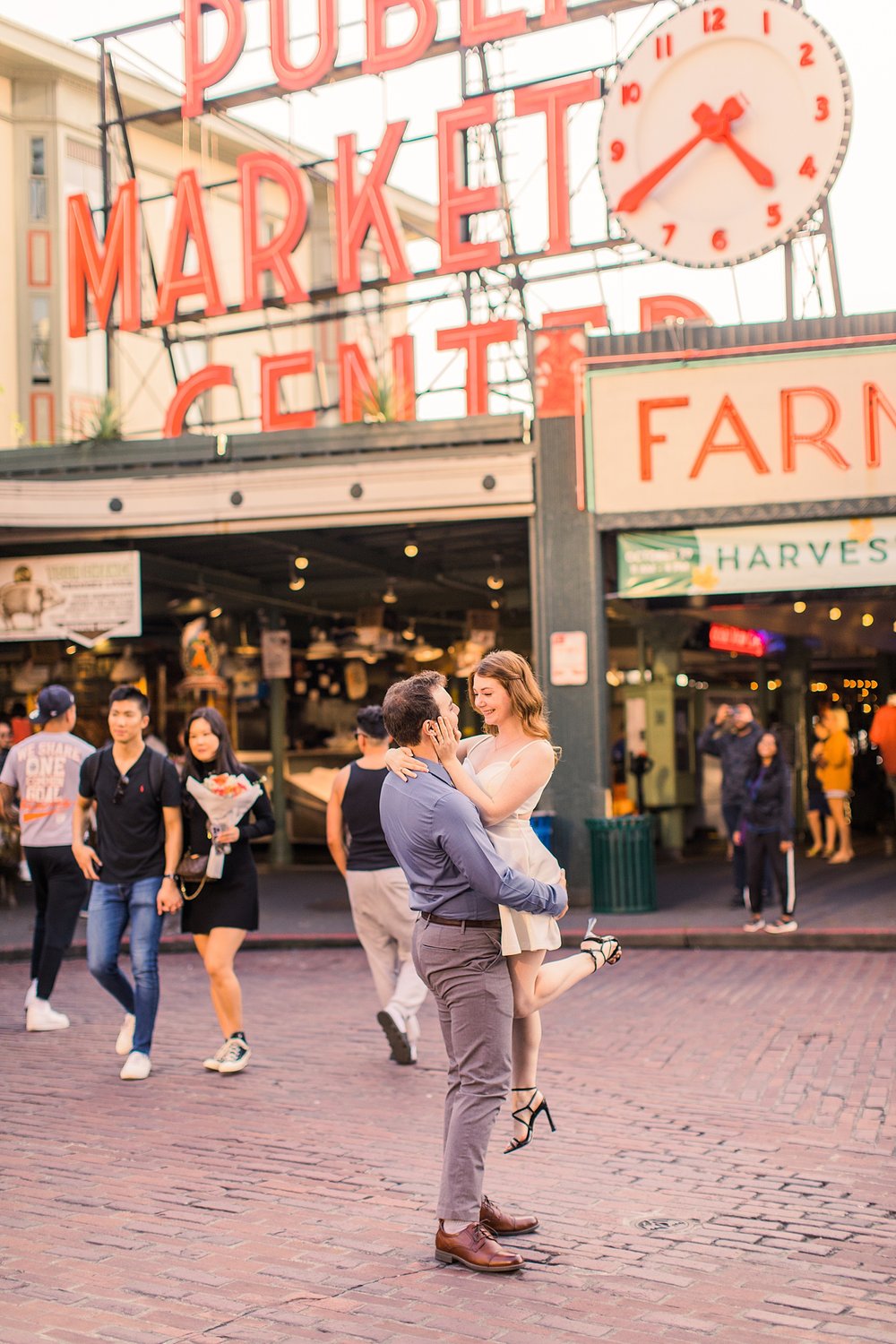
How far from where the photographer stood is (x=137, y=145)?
1264 inches

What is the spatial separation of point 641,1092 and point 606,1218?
1.92 meters

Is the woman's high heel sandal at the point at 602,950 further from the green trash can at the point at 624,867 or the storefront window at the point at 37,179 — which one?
the storefront window at the point at 37,179

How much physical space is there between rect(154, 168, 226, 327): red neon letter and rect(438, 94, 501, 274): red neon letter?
120 inches

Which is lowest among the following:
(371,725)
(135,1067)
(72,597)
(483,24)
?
(135,1067)

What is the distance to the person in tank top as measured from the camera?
7.63m

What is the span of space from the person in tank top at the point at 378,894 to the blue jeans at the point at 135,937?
42.0 inches

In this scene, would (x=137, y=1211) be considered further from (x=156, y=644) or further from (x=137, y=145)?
(x=137, y=145)

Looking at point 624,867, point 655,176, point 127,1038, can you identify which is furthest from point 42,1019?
point 655,176

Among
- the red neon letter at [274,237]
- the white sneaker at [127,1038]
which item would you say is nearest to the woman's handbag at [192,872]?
the white sneaker at [127,1038]

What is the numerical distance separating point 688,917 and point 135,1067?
6.80 meters

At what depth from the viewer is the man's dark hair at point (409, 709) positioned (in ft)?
15.6

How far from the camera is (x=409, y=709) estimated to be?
476 centimetres

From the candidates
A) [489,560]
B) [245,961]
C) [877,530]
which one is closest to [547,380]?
[877,530]

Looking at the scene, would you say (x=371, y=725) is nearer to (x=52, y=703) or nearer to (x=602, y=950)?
(x=52, y=703)
